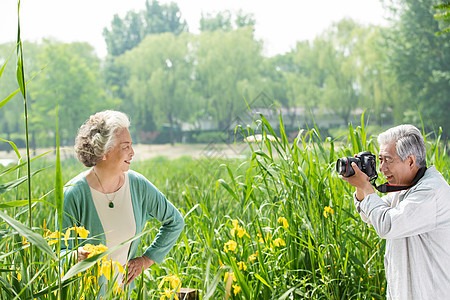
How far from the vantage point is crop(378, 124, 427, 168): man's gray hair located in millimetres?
1638

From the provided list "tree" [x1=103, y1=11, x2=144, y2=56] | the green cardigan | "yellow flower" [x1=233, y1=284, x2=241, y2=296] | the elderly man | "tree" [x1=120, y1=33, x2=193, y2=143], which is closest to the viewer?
the elderly man

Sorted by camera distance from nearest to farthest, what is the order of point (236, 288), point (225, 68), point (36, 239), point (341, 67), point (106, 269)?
1. point (36, 239)
2. point (106, 269)
3. point (236, 288)
4. point (341, 67)
5. point (225, 68)

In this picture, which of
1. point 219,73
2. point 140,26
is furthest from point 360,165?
point 140,26

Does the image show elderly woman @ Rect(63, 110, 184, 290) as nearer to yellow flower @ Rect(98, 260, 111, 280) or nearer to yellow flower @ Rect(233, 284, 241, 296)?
yellow flower @ Rect(233, 284, 241, 296)

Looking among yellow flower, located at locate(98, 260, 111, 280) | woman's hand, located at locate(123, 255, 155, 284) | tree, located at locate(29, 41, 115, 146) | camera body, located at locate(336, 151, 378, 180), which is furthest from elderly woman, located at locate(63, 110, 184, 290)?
tree, located at locate(29, 41, 115, 146)

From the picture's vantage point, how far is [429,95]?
21.9 metres

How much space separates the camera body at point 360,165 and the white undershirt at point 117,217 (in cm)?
84

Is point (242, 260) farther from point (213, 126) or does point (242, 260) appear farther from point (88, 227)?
point (213, 126)

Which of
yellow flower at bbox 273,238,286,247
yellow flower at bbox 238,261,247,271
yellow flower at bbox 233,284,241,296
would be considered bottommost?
yellow flower at bbox 233,284,241,296

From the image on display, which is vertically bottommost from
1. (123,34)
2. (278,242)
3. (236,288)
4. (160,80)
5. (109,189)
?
(236,288)

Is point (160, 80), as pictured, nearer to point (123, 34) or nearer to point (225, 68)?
point (225, 68)

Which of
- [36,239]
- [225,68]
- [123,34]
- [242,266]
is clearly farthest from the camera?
[123,34]

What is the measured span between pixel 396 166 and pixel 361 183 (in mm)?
137

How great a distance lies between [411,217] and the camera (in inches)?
59.9
